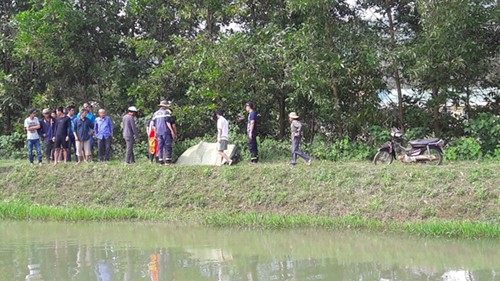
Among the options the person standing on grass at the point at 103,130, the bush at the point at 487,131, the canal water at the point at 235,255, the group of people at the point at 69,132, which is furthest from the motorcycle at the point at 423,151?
the group of people at the point at 69,132

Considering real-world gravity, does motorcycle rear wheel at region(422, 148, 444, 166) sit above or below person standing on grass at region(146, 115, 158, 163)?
below

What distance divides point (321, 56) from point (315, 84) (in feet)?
2.45

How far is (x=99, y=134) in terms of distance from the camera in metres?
15.4

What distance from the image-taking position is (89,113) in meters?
15.5

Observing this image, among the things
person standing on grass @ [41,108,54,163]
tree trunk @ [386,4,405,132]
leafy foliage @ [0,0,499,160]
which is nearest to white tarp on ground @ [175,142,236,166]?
leafy foliage @ [0,0,499,160]

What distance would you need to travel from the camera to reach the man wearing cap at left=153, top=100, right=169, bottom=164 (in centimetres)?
1419

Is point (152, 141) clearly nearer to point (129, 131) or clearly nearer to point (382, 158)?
point (129, 131)

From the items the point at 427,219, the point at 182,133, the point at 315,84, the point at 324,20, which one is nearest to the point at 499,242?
the point at 427,219

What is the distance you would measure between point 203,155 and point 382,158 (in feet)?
14.9

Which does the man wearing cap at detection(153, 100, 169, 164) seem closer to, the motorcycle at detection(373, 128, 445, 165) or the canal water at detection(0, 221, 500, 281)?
the canal water at detection(0, 221, 500, 281)

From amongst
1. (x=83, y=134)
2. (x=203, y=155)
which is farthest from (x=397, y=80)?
(x=83, y=134)

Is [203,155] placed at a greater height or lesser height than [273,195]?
greater

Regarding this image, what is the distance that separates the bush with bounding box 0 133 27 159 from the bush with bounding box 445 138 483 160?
1283 cm

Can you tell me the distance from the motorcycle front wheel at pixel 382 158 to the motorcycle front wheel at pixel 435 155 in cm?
91
